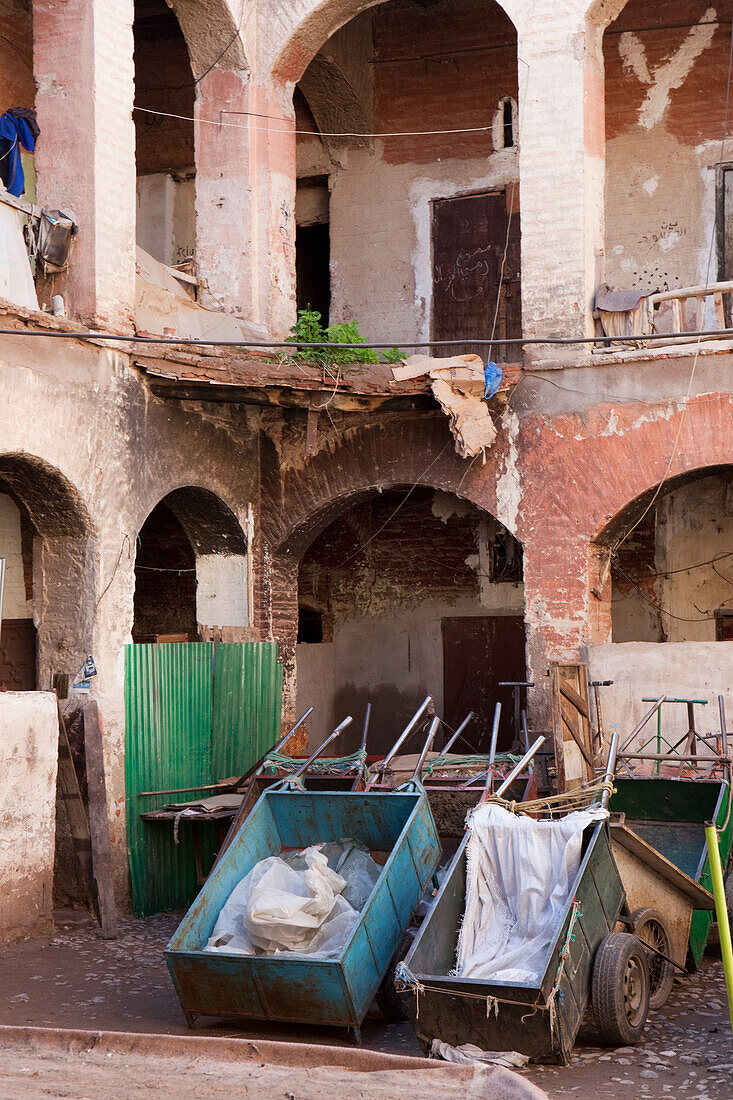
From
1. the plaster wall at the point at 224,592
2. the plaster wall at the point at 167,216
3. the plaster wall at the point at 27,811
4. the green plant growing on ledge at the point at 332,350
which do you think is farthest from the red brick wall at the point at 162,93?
the plaster wall at the point at 27,811

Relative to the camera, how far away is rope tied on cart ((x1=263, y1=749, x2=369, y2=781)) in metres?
10.1

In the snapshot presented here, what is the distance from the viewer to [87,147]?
1085cm

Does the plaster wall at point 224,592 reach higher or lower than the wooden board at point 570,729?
higher

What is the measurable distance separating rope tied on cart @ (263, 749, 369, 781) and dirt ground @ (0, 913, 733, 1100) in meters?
1.69

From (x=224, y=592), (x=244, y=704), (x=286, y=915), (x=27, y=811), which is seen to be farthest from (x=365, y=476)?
(x=286, y=915)

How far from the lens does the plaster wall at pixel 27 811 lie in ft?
31.8

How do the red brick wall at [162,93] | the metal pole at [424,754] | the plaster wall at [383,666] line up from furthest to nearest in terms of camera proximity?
the plaster wall at [383,666] → the red brick wall at [162,93] → the metal pole at [424,754]

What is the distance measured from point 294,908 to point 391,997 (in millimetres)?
992

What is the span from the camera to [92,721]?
411 inches

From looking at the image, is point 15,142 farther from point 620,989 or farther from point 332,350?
point 620,989

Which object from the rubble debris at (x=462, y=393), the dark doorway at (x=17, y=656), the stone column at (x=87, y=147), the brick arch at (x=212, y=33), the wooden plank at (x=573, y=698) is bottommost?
the wooden plank at (x=573, y=698)

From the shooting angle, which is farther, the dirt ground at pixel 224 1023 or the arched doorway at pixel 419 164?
the arched doorway at pixel 419 164

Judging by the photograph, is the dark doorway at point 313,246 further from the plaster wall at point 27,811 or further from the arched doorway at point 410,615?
the plaster wall at point 27,811

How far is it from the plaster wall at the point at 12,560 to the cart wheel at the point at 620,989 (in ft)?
27.3
